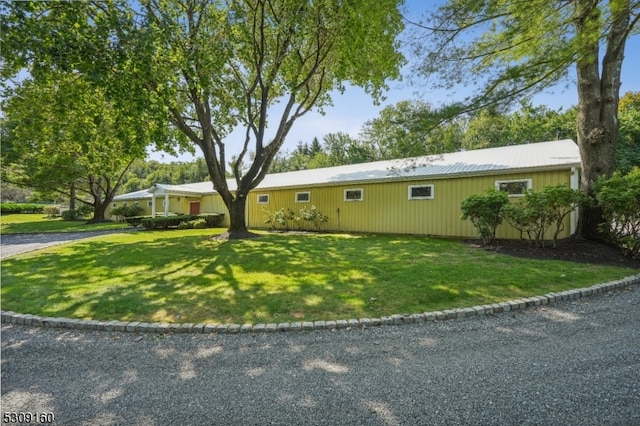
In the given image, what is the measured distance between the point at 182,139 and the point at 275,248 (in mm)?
7644

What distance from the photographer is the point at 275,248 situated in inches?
378

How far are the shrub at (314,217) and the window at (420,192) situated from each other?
170 inches

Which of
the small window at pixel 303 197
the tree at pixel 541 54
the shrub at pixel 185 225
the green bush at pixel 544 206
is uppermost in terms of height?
the tree at pixel 541 54

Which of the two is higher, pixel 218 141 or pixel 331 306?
pixel 218 141

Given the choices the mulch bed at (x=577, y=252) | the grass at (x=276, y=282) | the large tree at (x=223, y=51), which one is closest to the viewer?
the grass at (x=276, y=282)

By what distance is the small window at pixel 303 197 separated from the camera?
51.8 feet

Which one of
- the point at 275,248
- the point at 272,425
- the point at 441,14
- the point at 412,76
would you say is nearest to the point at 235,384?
the point at 272,425

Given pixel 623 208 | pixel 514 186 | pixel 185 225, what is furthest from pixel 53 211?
pixel 623 208

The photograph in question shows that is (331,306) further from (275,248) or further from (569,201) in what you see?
(569,201)

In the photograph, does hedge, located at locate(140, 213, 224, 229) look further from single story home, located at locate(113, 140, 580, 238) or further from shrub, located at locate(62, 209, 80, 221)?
shrub, located at locate(62, 209, 80, 221)

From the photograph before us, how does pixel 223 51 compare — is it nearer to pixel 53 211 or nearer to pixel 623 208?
pixel 623 208

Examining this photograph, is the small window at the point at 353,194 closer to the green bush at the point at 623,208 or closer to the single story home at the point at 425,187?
the single story home at the point at 425,187

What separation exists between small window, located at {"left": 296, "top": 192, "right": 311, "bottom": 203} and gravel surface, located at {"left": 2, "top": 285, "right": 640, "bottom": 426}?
12200mm

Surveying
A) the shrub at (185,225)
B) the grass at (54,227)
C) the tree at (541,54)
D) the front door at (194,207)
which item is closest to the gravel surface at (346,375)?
the tree at (541,54)
